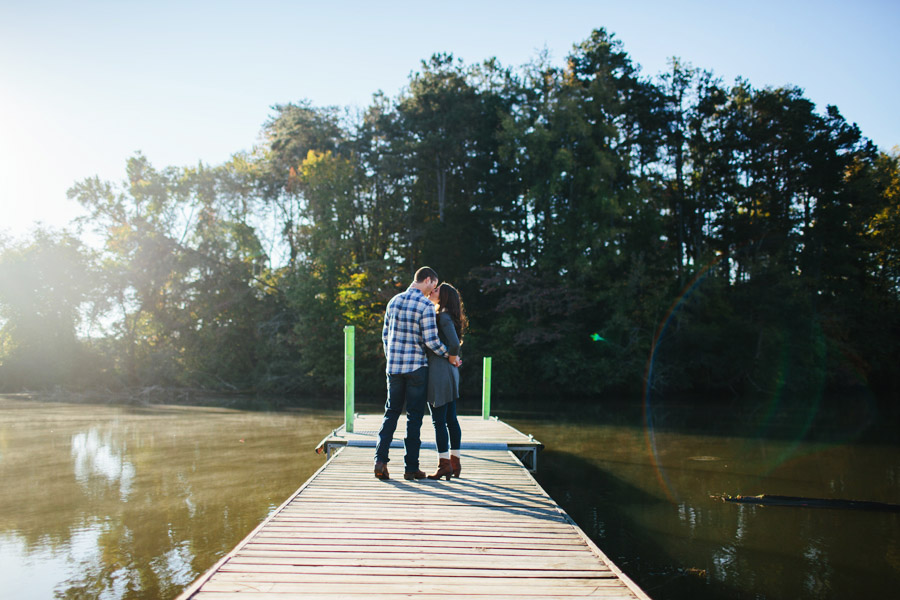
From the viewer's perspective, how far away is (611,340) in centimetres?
2520

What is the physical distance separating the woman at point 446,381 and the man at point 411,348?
0.09 meters

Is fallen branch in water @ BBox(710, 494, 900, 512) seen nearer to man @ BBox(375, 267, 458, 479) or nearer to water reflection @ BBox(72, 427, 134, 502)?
man @ BBox(375, 267, 458, 479)

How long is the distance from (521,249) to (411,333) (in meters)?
22.8

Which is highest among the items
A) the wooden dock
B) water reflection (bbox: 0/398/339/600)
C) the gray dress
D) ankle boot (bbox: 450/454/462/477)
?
the gray dress

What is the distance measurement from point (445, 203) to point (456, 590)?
27.3m

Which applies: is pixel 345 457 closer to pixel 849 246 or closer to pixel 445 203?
pixel 445 203

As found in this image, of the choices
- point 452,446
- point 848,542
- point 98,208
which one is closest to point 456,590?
point 452,446

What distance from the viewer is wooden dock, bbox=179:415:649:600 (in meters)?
2.85

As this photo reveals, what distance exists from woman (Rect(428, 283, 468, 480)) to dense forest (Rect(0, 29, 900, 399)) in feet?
64.1

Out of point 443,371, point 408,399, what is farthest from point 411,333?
point 408,399

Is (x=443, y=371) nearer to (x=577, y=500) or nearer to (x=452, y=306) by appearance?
(x=452, y=306)

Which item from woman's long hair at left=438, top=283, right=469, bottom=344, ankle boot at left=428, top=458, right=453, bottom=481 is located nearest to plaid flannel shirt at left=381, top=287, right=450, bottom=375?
woman's long hair at left=438, top=283, right=469, bottom=344

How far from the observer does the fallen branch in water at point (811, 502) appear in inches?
278

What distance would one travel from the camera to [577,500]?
755cm
